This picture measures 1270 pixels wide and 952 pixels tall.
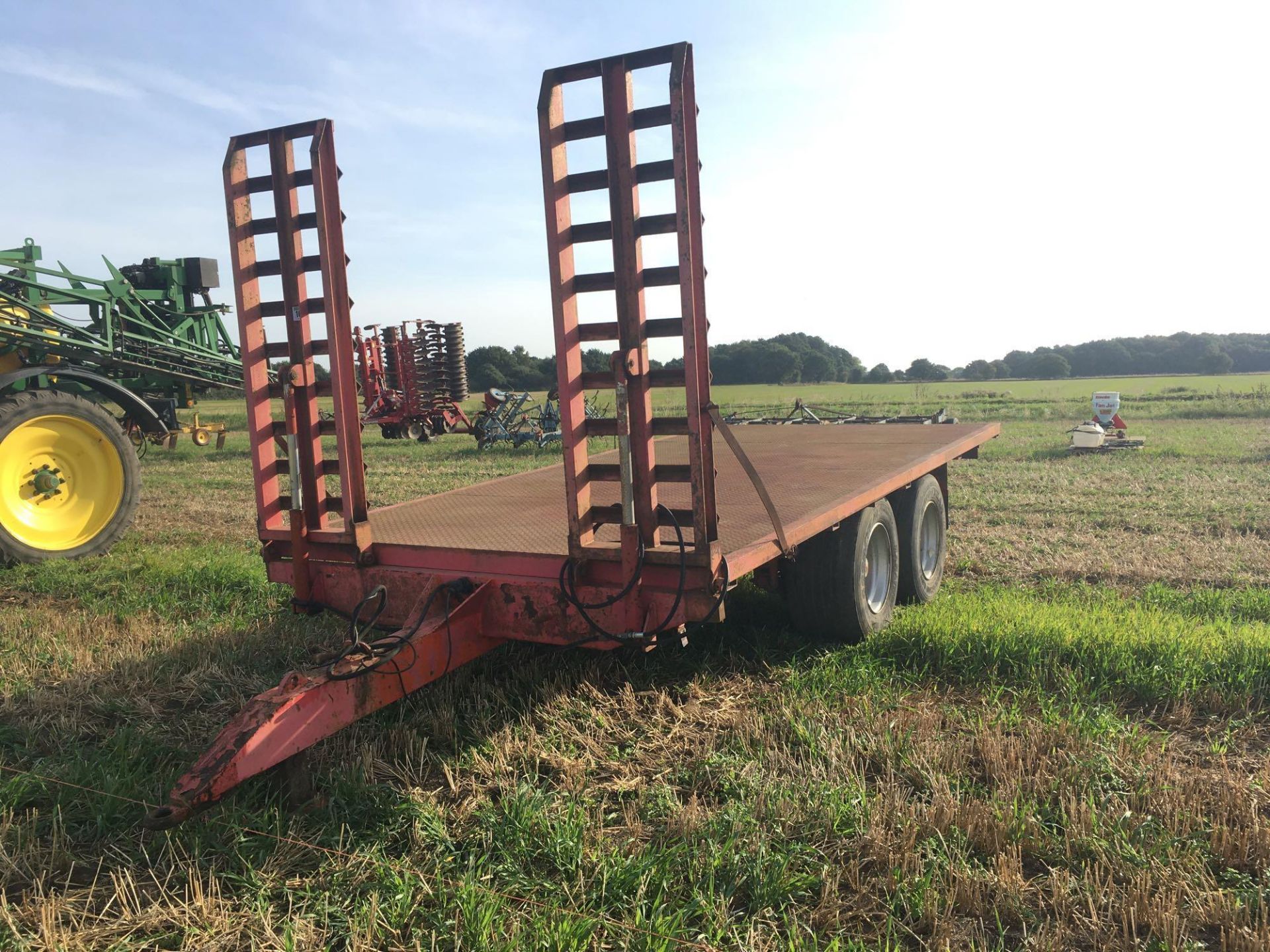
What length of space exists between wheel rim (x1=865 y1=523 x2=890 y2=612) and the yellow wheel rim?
5.98 metres

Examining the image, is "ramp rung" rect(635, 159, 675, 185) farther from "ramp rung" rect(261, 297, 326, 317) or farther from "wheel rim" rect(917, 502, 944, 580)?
"wheel rim" rect(917, 502, 944, 580)

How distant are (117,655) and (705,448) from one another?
135 inches

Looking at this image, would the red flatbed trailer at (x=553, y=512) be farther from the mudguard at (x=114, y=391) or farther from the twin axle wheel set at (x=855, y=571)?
the mudguard at (x=114, y=391)

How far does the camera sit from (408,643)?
3289 millimetres

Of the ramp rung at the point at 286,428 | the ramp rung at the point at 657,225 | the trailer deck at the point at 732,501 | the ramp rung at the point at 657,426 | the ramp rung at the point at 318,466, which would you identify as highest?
the ramp rung at the point at 657,225

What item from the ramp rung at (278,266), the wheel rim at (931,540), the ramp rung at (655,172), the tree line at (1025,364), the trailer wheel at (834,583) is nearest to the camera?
the ramp rung at (655,172)

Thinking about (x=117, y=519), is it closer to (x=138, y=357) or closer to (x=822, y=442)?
(x=138, y=357)

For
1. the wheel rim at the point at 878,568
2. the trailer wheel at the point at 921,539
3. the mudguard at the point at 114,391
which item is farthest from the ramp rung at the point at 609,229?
the mudguard at the point at 114,391

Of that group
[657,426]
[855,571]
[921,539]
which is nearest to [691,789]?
[657,426]

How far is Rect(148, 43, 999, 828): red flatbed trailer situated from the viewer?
10.1 feet

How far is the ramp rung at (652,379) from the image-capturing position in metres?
3.25

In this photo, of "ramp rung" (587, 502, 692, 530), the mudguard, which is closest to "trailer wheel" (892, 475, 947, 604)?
"ramp rung" (587, 502, 692, 530)

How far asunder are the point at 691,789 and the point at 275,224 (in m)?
2.80

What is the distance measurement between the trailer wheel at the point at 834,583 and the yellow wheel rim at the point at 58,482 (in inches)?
226
